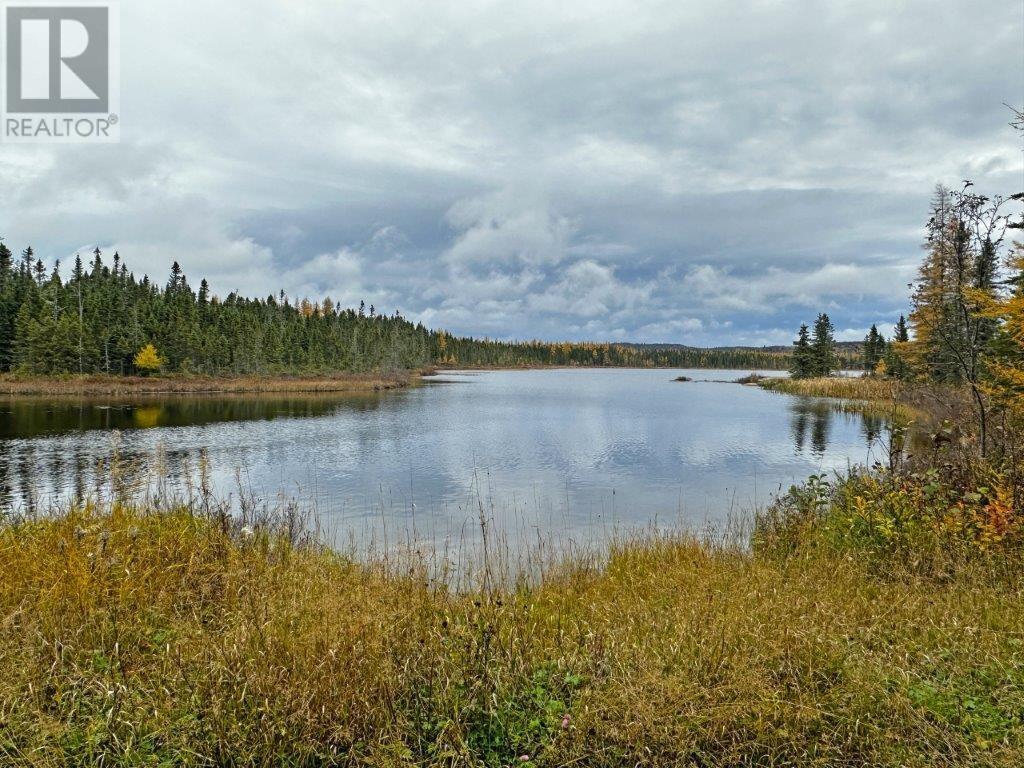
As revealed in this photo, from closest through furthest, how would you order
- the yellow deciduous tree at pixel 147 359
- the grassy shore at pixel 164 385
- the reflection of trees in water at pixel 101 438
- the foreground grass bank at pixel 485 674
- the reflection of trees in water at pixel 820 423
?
the foreground grass bank at pixel 485 674
the reflection of trees in water at pixel 101 438
the reflection of trees in water at pixel 820 423
the grassy shore at pixel 164 385
the yellow deciduous tree at pixel 147 359

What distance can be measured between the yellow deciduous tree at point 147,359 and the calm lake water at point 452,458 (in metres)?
28.4

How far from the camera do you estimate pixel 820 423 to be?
39188 millimetres

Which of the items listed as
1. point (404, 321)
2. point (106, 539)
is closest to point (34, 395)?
point (106, 539)

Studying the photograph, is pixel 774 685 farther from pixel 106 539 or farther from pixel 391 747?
pixel 106 539

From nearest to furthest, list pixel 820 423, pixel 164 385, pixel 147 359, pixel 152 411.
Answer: pixel 820 423, pixel 152 411, pixel 164 385, pixel 147 359

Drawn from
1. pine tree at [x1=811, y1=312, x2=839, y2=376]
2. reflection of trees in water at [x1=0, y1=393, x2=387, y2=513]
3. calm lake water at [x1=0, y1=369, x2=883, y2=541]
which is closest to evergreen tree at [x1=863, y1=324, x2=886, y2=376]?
pine tree at [x1=811, y1=312, x2=839, y2=376]

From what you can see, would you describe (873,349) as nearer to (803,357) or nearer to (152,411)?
(803,357)

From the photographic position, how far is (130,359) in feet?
260

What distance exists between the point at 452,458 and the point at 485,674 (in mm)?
20779

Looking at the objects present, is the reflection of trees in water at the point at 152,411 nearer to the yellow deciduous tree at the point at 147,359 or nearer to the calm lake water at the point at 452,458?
the calm lake water at the point at 452,458

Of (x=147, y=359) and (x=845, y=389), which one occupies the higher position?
(x=147, y=359)

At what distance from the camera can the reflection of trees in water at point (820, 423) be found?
30078mm

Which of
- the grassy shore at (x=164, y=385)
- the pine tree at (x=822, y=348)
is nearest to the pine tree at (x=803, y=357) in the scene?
the pine tree at (x=822, y=348)

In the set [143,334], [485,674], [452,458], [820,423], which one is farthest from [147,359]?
[485,674]
